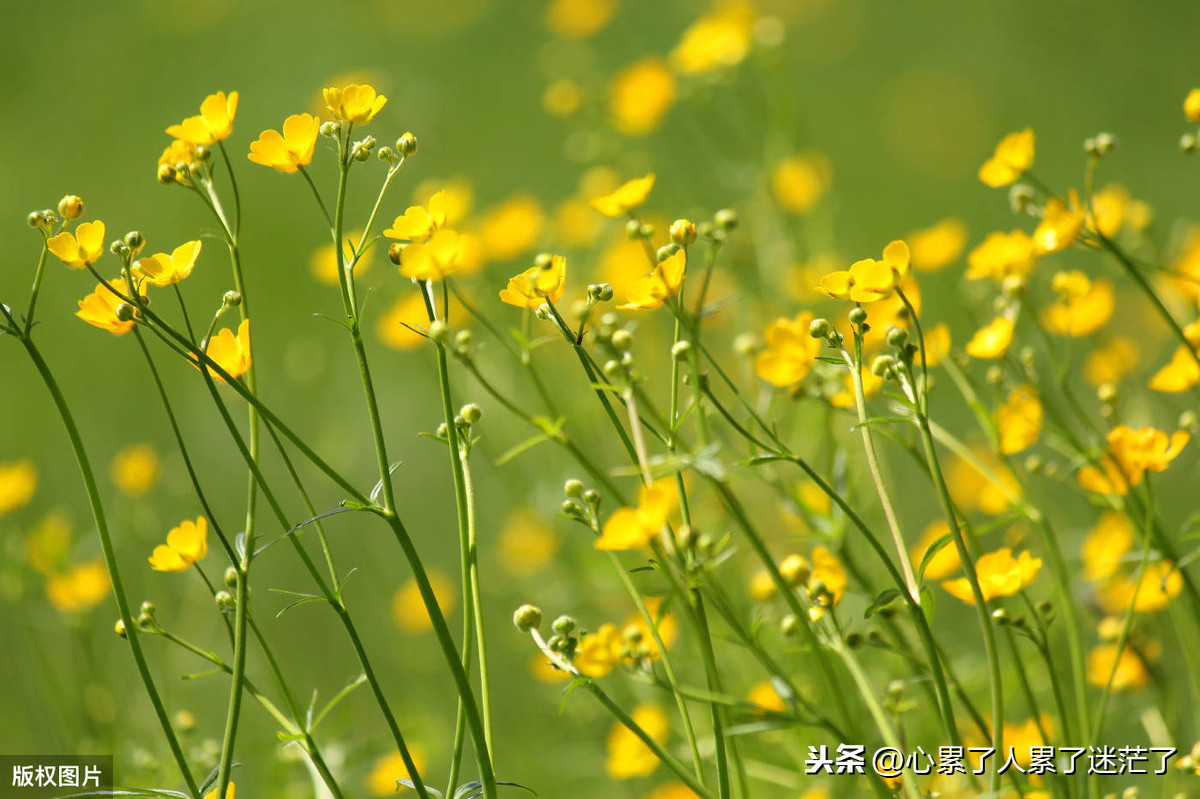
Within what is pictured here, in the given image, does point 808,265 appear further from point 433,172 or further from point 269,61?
point 269,61

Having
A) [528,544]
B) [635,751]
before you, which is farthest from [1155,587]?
[528,544]

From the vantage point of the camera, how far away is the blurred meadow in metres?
1.75

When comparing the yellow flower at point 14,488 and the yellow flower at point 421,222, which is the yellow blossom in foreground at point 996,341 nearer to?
the yellow flower at point 421,222

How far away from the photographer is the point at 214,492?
9.10ft

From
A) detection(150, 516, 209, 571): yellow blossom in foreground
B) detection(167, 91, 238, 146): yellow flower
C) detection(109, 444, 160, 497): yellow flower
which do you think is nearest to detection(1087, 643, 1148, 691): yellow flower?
detection(150, 516, 209, 571): yellow blossom in foreground

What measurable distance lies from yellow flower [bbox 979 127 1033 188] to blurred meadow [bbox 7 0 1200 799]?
0.28m

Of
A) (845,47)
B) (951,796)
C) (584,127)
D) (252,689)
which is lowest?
(951,796)

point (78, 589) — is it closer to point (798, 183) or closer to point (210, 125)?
point (210, 125)

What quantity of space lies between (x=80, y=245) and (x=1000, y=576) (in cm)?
81

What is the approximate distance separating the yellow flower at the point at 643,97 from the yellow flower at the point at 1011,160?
1.08m

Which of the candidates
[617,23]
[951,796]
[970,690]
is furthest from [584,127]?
[617,23]

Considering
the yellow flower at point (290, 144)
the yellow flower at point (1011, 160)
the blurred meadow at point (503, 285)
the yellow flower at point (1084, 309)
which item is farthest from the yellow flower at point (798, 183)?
the yellow flower at point (290, 144)

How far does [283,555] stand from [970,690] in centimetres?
167

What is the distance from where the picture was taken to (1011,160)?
109 centimetres
